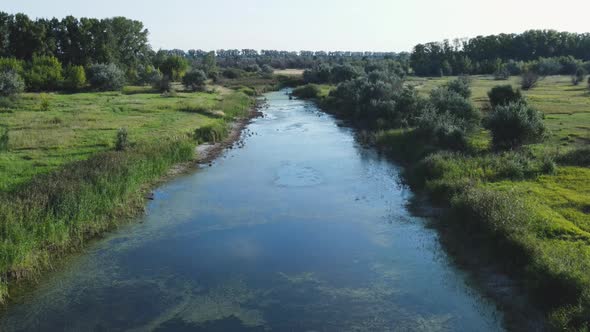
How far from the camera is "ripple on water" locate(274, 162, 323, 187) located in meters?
36.4

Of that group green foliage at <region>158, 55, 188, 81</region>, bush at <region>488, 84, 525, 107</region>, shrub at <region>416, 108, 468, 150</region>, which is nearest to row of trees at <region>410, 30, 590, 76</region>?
green foliage at <region>158, 55, 188, 81</region>

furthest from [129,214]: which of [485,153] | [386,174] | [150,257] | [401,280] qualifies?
[485,153]

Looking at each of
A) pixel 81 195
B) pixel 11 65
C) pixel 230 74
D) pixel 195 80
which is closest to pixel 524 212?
pixel 81 195

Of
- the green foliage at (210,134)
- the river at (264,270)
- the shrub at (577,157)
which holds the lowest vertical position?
the river at (264,270)

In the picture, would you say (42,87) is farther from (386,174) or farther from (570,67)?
(570,67)

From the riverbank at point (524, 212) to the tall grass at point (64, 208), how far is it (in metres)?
17.8

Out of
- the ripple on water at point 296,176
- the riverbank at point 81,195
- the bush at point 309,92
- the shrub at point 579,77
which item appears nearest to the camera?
the riverbank at point 81,195

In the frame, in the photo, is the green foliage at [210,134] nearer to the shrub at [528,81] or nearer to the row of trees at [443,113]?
the row of trees at [443,113]

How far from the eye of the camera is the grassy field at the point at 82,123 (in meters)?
34.2

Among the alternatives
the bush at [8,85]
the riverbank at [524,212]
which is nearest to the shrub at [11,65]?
the bush at [8,85]

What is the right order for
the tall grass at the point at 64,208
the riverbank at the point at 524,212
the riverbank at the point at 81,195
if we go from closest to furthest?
the riverbank at the point at 524,212 < the tall grass at the point at 64,208 < the riverbank at the point at 81,195

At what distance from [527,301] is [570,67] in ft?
381

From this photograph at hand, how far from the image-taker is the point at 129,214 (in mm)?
28391

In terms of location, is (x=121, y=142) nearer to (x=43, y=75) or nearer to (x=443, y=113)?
(x=443, y=113)
